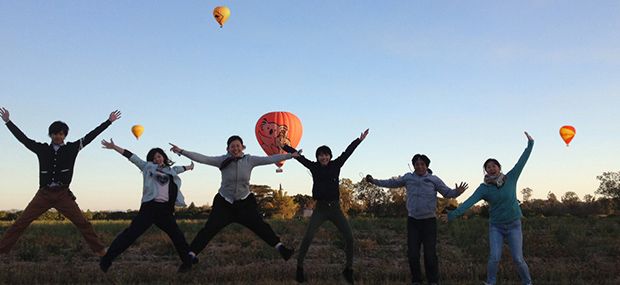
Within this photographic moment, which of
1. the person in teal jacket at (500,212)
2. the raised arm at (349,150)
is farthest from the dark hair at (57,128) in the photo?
the person in teal jacket at (500,212)

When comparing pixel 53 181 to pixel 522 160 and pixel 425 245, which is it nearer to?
pixel 425 245

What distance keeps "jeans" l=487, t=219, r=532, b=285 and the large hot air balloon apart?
52.4ft

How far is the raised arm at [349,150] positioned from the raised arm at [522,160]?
2.42 m

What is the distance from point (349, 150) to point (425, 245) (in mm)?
1993

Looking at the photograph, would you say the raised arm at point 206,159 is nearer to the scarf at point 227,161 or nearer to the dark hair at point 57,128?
the scarf at point 227,161

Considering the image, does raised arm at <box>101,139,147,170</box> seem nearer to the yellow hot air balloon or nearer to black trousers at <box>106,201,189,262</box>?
black trousers at <box>106,201,189,262</box>

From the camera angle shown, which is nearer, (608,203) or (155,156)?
(155,156)

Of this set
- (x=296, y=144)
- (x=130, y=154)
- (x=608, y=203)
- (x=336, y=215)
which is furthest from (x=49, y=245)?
(x=608, y=203)

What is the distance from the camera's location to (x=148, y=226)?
26.4 feet

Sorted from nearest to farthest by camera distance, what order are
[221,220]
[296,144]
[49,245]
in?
[221,220] → [49,245] → [296,144]

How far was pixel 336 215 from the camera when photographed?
328 inches

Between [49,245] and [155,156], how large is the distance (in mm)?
7482

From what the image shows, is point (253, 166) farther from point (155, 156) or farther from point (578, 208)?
point (578, 208)

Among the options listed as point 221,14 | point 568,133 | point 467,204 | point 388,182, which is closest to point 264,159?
point 388,182
